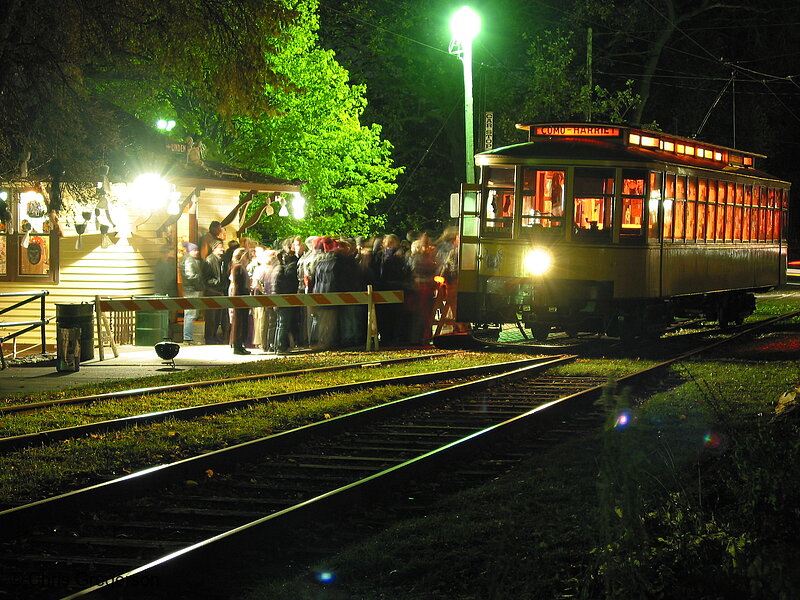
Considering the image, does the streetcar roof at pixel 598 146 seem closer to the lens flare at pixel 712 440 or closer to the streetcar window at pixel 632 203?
the streetcar window at pixel 632 203

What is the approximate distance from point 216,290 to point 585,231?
669cm

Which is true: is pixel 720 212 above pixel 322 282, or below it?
above

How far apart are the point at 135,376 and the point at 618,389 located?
6.45 meters

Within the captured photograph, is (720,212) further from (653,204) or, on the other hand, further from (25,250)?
(25,250)

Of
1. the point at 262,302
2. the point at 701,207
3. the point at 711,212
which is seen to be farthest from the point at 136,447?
the point at 711,212

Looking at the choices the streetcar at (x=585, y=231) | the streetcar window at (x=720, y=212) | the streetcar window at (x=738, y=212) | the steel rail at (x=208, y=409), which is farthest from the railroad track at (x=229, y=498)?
the streetcar window at (x=738, y=212)

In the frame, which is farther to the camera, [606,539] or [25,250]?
[25,250]

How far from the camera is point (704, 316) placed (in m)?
23.9

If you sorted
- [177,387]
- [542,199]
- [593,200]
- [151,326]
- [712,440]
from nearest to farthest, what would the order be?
[712,440] → [177,387] → [593,200] → [542,199] → [151,326]

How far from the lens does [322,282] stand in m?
19.9

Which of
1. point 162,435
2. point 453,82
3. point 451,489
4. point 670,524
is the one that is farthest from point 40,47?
point 453,82

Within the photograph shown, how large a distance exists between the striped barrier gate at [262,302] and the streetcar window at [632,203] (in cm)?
390

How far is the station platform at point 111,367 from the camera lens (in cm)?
1509

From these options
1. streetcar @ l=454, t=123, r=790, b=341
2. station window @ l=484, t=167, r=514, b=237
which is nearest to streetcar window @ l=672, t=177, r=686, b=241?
streetcar @ l=454, t=123, r=790, b=341
